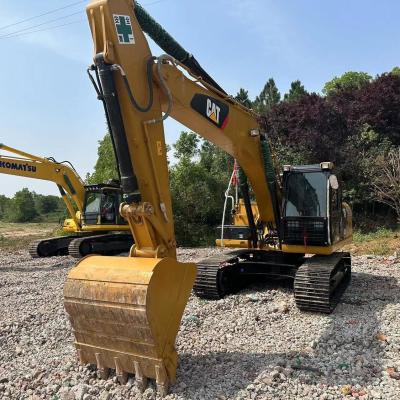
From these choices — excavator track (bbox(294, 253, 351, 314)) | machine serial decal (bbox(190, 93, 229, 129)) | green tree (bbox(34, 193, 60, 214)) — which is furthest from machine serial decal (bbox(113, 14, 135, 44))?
green tree (bbox(34, 193, 60, 214))

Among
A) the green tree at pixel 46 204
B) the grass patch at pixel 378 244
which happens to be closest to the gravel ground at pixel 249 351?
the grass patch at pixel 378 244

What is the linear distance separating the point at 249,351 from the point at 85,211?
34.3 feet

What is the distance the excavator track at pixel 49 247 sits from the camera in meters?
14.5

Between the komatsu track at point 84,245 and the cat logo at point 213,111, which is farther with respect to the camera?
the komatsu track at point 84,245

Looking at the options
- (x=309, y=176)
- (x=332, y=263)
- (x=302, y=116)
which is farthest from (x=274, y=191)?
(x=302, y=116)

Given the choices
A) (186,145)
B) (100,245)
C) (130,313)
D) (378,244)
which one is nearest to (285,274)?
(130,313)

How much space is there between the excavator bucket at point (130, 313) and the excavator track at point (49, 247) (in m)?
11.0

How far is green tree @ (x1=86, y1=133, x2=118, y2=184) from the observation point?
79.4 feet

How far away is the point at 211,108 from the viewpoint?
554 cm

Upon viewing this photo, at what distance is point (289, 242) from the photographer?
682 cm

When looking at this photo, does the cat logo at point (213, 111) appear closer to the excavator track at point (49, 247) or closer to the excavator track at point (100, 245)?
the excavator track at point (100, 245)

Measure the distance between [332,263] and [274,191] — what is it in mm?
1386

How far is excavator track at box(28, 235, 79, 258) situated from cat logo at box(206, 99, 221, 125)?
1059cm

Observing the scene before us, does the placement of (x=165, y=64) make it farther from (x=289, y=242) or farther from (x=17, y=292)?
(x=17, y=292)
